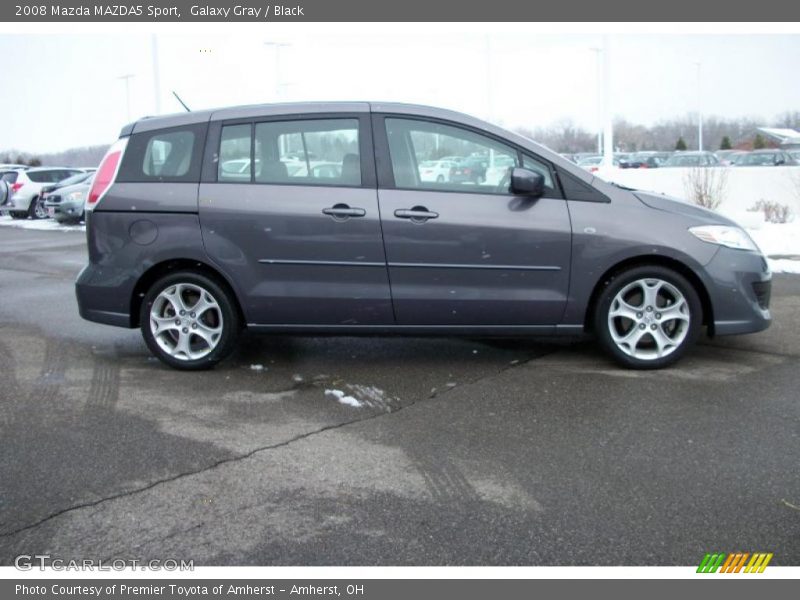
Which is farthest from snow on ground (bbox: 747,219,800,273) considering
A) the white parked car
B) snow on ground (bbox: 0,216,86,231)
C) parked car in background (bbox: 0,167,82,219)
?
parked car in background (bbox: 0,167,82,219)

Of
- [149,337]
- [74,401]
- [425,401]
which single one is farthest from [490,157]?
[74,401]

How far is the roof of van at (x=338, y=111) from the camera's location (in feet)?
18.3

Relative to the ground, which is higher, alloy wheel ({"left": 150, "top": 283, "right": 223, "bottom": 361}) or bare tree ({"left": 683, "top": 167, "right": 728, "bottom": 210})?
bare tree ({"left": 683, "top": 167, "right": 728, "bottom": 210})

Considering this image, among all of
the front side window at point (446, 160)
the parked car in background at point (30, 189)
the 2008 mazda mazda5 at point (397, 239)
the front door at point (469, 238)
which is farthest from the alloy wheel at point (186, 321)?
the parked car in background at point (30, 189)

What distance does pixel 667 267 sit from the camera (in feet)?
18.1

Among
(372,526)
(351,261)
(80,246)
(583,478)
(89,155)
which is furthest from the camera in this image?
(89,155)

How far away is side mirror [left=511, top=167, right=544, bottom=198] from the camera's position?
17.6ft

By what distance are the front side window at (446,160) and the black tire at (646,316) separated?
3.22ft

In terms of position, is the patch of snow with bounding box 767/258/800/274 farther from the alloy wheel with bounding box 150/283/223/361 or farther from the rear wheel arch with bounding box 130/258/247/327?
the alloy wheel with bounding box 150/283/223/361

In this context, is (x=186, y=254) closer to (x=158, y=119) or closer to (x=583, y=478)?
(x=158, y=119)

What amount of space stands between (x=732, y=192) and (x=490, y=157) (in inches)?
539

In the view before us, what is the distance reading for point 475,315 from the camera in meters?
5.54

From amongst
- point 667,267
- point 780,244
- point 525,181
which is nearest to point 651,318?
point 667,267

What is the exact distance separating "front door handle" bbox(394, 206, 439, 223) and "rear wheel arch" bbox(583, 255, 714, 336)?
1.21m
